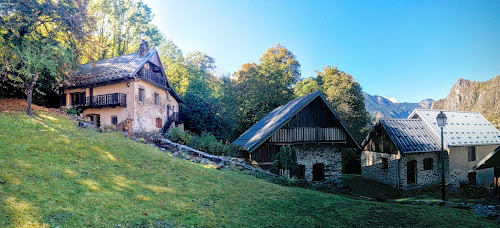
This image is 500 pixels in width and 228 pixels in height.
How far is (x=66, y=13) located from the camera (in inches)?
705

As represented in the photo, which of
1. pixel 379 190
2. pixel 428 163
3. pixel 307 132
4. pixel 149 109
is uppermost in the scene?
pixel 149 109

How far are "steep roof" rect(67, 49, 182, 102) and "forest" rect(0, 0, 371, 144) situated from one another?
52.4 inches

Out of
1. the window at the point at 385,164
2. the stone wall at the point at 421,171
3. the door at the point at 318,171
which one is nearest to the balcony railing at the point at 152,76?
the door at the point at 318,171

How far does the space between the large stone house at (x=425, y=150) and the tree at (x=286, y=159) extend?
8.80 meters

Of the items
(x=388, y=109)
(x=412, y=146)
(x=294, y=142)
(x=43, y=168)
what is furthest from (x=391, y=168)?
(x=388, y=109)

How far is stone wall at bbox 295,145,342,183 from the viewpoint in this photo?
56.0 ft

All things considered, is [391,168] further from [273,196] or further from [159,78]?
[159,78]

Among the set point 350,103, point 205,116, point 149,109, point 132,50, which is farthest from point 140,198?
point 132,50

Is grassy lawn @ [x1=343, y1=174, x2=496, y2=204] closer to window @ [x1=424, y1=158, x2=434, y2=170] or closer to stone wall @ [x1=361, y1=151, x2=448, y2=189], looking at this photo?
stone wall @ [x1=361, y1=151, x2=448, y2=189]

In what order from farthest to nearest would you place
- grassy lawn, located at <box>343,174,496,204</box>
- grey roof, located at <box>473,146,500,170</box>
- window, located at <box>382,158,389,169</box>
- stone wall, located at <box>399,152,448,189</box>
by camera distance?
window, located at <box>382,158,389,169</box> → stone wall, located at <box>399,152,448,189</box> → grassy lawn, located at <box>343,174,496,204</box> → grey roof, located at <box>473,146,500,170</box>

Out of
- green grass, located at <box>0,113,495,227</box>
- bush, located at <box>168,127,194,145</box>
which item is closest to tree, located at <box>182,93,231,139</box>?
bush, located at <box>168,127,194,145</box>

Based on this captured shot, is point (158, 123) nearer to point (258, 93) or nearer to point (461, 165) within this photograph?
point (258, 93)

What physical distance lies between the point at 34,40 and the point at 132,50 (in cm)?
2007

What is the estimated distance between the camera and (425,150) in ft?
60.5
